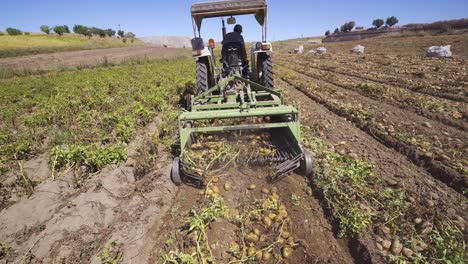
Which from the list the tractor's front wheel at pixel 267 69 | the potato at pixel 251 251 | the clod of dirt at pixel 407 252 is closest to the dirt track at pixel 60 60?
the tractor's front wheel at pixel 267 69

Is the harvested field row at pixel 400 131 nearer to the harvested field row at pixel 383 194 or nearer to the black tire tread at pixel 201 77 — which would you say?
the harvested field row at pixel 383 194

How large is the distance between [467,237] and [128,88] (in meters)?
9.29

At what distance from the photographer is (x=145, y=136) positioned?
480 centimetres

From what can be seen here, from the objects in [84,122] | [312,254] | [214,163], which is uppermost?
[84,122]

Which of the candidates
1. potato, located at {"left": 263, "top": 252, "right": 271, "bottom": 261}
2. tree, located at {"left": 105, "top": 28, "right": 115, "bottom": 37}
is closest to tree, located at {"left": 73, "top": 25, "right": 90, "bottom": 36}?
tree, located at {"left": 105, "top": 28, "right": 115, "bottom": 37}

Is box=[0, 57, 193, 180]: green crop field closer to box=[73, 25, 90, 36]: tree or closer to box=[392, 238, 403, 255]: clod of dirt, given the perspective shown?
box=[392, 238, 403, 255]: clod of dirt

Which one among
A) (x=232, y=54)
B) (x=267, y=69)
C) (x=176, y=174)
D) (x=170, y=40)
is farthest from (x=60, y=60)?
(x=170, y=40)

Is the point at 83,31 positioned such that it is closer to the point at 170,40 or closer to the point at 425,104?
the point at 170,40

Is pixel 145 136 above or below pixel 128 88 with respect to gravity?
below

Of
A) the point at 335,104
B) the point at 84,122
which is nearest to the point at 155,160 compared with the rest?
the point at 84,122

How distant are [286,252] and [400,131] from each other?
11.4 feet

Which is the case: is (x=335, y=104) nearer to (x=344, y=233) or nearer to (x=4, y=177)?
(x=344, y=233)

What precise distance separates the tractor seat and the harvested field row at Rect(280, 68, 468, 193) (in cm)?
259

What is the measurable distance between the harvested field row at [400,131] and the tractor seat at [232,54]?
8.51 feet
